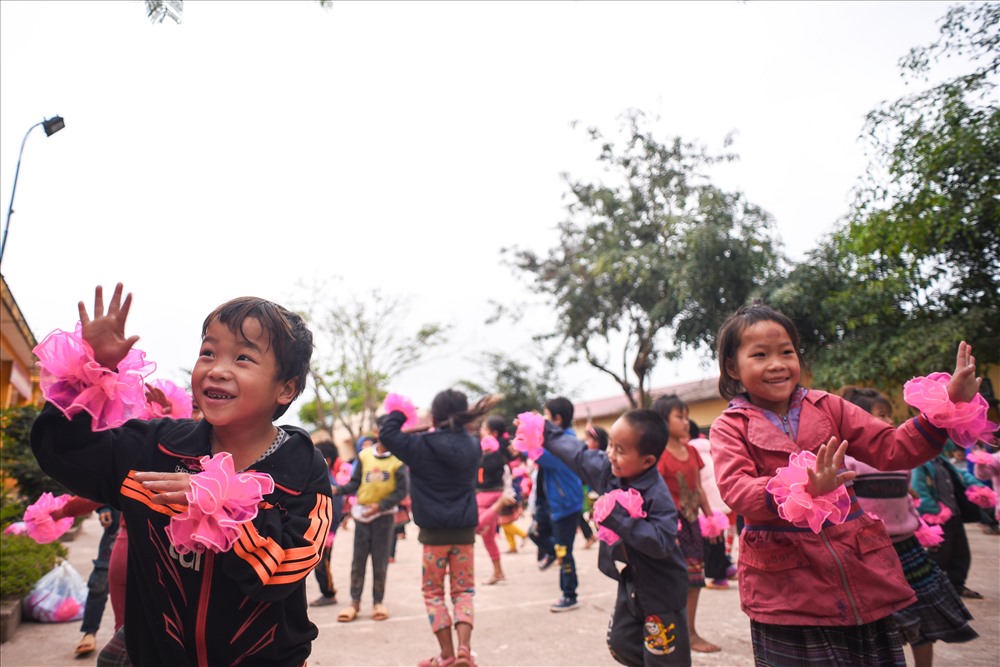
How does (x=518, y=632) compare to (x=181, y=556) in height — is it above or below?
below

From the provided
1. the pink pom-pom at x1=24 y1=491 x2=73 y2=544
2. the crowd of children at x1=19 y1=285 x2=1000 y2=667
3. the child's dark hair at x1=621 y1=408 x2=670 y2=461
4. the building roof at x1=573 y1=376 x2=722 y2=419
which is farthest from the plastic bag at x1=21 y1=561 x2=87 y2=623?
the building roof at x1=573 y1=376 x2=722 y2=419

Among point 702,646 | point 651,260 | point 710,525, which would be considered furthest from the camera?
point 651,260

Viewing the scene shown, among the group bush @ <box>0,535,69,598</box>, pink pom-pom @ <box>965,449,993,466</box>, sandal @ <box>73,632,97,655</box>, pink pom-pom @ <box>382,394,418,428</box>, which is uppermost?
pink pom-pom @ <box>382,394,418,428</box>

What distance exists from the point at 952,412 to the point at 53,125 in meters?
5.80

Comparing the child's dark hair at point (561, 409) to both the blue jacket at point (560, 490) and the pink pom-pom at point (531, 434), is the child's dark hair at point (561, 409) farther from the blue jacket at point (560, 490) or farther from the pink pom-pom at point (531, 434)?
the pink pom-pom at point (531, 434)

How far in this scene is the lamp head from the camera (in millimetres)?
4910

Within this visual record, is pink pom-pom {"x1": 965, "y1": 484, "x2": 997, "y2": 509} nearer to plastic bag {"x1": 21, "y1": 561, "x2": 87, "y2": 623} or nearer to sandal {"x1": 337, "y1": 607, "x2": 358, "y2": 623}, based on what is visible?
sandal {"x1": 337, "y1": 607, "x2": 358, "y2": 623}

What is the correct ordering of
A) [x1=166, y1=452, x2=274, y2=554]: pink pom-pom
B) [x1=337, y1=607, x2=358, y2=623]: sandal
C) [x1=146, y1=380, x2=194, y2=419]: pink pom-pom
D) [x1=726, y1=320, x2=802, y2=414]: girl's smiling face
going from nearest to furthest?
[x1=166, y1=452, x2=274, y2=554]: pink pom-pom → [x1=726, y1=320, x2=802, y2=414]: girl's smiling face → [x1=146, y1=380, x2=194, y2=419]: pink pom-pom → [x1=337, y1=607, x2=358, y2=623]: sandal

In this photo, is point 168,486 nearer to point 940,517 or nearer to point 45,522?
point 45,522

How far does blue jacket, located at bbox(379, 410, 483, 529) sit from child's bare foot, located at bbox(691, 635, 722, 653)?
175 centimetres

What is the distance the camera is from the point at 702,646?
4.70m

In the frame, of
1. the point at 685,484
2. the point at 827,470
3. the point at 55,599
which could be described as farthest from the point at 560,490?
the point at 827,470

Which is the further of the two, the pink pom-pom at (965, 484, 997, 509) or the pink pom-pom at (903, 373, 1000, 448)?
the pink pom-pom at (965, 484, 997, 509)

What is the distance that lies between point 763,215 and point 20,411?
16606 mm
